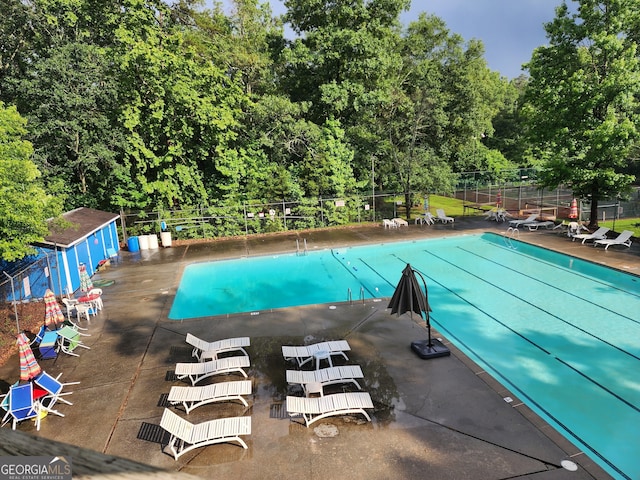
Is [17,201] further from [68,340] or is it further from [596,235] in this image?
[596,235]

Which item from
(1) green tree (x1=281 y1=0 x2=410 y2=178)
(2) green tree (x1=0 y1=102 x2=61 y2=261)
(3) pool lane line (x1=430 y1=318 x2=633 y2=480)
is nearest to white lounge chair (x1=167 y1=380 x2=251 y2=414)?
(3) pool lane line (x1=430 y1=318 x2=633 y2=480)

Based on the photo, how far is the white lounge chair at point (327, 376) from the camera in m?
7.64


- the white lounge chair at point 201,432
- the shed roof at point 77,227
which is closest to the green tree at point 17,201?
the shed roof at point 77,227

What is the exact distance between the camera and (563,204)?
28.0 meters

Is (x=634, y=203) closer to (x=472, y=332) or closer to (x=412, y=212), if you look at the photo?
(x=412, y=212)

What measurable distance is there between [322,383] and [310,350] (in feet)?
3.63

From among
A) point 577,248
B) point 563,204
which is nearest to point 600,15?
point 577,248

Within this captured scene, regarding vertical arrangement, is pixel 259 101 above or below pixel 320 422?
above

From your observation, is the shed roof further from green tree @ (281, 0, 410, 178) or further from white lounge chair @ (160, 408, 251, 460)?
green tree @ (281, 0, 410, 178)

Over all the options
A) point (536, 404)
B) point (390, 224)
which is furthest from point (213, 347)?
point (390, 224)

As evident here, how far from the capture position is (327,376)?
7.84 meters

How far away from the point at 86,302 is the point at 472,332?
1114cm

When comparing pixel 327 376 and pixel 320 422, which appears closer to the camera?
pixel 320 422

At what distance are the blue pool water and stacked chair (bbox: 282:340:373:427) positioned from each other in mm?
3547
